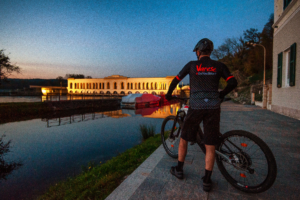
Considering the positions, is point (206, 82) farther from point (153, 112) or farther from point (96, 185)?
point (153, 112)

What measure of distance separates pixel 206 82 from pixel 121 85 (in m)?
84.1

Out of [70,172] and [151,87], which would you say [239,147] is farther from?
[151,87]

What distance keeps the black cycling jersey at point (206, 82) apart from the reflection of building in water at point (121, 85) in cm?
7552

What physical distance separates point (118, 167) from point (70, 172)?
1471 millimetres

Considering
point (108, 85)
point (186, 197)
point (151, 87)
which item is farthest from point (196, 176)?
point (108, 85)

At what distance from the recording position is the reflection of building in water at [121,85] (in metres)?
80.3

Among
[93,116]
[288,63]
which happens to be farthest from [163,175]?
[93,116]

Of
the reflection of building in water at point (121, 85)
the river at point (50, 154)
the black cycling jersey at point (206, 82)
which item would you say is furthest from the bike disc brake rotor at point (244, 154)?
the reflection of building in water at point (121, 85)

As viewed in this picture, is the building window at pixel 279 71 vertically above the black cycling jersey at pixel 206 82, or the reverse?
the building window at pixel 279 71

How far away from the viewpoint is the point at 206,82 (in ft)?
6.54

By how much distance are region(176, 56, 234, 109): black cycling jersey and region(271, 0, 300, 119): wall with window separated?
24.3 ft

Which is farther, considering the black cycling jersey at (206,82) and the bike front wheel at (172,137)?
the bike front wheel at (172,137)

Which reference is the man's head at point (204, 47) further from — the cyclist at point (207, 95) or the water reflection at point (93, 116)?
the water reflection at point (93, 116)

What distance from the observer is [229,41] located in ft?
137
